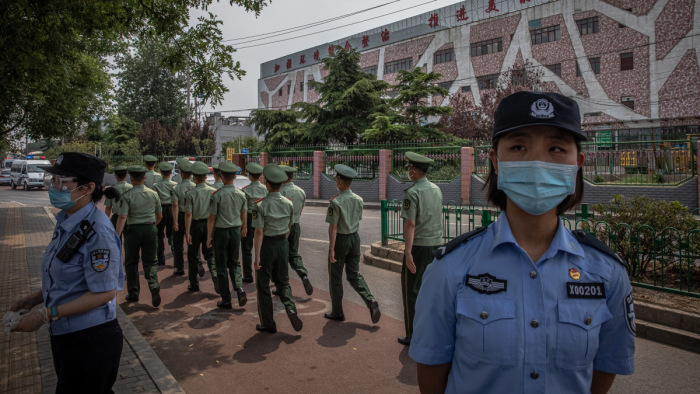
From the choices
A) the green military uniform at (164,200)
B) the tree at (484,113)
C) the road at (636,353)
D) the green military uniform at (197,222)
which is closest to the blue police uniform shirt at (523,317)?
the road at (636,353)

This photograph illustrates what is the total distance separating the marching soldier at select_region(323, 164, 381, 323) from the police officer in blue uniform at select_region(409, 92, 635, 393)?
449 cm

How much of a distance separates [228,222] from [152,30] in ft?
13.1

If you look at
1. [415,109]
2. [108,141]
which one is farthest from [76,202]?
[108,141]

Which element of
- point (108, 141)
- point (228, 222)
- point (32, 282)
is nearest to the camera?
point (228, 222)

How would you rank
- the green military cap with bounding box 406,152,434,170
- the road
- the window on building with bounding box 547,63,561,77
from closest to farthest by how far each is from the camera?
the road → the green military cap with bounding box 406,152,434,170 → the window on building with bounding box 547,63,561,77

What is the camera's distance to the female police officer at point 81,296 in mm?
2895

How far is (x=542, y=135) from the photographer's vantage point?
164 cm

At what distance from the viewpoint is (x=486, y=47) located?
42.1 m

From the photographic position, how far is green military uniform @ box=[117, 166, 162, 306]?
7070 millimetres

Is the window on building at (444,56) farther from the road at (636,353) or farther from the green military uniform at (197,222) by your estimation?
the green military uniform at (197,222)

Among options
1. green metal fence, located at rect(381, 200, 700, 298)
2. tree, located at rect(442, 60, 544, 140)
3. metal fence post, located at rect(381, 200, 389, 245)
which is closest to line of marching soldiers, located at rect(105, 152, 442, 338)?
green metal fence, located at rect(381, 200, 700, 298)

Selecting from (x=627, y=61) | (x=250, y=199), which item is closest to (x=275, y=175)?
(x=250, y=199)

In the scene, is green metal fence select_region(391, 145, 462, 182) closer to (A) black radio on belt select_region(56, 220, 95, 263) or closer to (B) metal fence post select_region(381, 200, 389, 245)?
(B) metal fence post select_region(381, 200, 389, 245)

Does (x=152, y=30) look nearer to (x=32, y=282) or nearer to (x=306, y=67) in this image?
(x=32, y=282)
